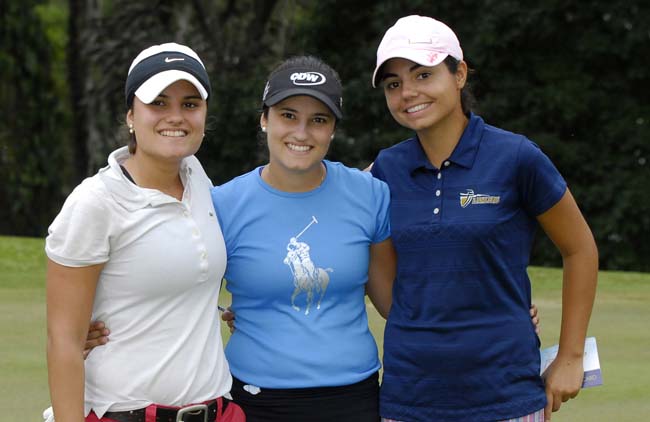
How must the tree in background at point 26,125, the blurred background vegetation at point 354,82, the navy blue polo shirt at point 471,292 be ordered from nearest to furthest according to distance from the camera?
the navy blue polo shirt at point 471,292
the blurred background vegetation at point 354,82
the tree in background at point 26,125

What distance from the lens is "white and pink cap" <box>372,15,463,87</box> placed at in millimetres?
2938

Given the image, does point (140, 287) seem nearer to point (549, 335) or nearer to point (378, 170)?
point (378, 170)

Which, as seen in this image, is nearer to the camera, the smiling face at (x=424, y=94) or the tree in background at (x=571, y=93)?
the smiling face at (x=424, y=94)

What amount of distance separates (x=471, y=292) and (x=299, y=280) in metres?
0.43

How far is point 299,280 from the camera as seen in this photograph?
286cm

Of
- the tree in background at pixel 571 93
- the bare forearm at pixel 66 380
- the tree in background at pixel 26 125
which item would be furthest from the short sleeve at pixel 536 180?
the tree in background at pixel 26 125

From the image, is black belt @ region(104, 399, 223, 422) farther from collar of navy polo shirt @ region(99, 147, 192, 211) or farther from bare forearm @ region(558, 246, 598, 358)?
bare forearm @ region(558, 246, 598, 358)

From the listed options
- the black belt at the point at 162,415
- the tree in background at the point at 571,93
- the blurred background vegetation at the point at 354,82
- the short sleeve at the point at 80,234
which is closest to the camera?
the short sleeve at the point at 80,234

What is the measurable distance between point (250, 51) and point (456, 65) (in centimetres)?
1376

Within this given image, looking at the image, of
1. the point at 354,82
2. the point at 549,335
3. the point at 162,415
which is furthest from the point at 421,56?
the point at 354,82

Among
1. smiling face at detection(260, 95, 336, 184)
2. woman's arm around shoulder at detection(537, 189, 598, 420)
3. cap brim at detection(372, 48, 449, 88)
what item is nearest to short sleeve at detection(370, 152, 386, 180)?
smiling face at detection(260, 95, 336, 184)

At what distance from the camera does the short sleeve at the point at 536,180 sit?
2867mm

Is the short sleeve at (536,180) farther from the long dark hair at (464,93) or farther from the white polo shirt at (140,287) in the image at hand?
the white polo shirt at (140,287)

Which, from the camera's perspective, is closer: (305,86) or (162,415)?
(162,415)
